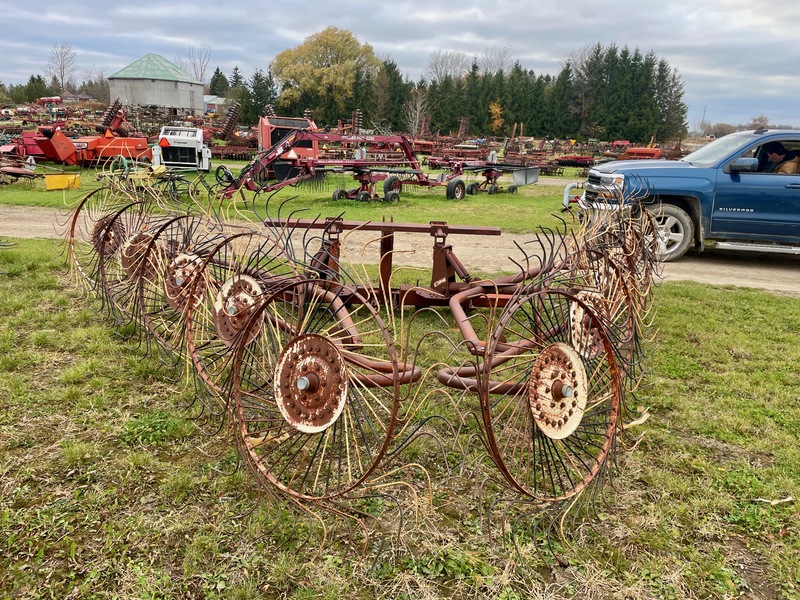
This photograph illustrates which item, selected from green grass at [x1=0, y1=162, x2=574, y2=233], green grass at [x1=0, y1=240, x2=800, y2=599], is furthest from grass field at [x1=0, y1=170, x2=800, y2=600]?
green grass at [x1=0, y1=162, x2=574, y2=233]

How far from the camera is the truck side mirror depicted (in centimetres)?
726

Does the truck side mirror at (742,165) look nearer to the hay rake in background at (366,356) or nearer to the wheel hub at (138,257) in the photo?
the hay rake in background at (366,356)

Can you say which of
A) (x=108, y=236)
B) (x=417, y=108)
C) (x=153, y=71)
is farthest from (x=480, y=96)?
(x=108, y=236)

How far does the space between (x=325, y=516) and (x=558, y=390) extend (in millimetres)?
1244

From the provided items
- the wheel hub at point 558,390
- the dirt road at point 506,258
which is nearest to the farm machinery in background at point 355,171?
the dirt road at point 506,258

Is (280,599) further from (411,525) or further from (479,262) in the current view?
(479,262)

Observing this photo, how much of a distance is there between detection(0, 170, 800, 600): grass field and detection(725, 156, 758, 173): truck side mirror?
423cm

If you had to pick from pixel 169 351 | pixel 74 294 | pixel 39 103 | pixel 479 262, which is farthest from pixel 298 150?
pixel 39 103

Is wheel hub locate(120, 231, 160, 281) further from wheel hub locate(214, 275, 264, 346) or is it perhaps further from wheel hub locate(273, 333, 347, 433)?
wheel hub locate(273, 333, 347, 433)

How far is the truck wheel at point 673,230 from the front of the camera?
7711 millimetres

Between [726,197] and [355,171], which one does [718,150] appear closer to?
[726,197]

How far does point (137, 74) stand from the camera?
48219 millimetres

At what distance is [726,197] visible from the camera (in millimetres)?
7457

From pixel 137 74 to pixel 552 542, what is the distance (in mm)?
56044
